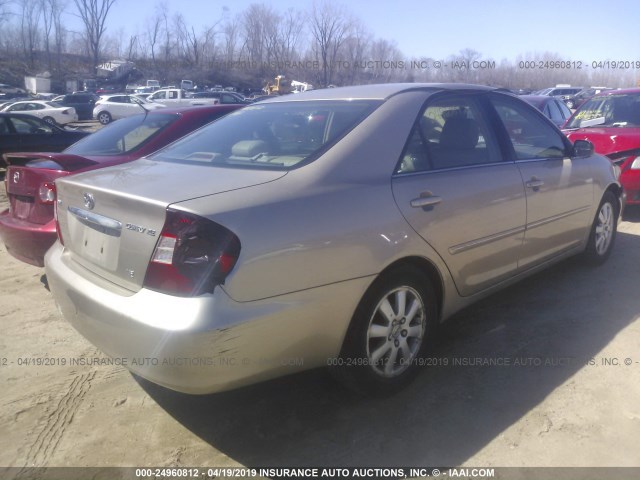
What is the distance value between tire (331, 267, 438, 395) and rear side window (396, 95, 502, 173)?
0.63 metres

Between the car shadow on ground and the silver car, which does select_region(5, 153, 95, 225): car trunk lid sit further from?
the car shadow on ground

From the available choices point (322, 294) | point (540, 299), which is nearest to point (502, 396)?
point (322, 294)

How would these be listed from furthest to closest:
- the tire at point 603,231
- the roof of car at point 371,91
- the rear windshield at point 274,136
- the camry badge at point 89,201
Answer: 1. the tire at point 603,231
2. the roof of car at point 371,91
3. the rear windshield at point 274,136
4. the camry badge at point 89,201

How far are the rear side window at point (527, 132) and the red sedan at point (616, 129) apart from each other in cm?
276

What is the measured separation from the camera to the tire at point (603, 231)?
15.3ft

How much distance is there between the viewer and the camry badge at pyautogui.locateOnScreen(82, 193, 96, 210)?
2615mm

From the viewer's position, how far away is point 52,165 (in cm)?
412

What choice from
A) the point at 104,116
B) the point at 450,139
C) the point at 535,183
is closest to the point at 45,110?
the point at 104,116

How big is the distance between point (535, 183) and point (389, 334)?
168 cm

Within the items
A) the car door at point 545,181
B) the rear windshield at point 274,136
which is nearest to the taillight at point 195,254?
the rear windshield at point 274,136

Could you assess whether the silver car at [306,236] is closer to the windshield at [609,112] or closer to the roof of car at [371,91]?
the roof of car at [371,91]

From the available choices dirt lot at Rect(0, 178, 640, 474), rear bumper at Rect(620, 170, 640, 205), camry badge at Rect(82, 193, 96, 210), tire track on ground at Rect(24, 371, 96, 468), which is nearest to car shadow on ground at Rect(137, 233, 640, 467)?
dirt lot at Rect(0, 178, 640, 474)

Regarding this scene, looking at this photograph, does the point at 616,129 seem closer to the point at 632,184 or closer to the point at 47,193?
the point at 632,184

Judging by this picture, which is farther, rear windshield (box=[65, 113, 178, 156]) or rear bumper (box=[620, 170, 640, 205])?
rear bumper (box=[620, 170, 640, 205])
